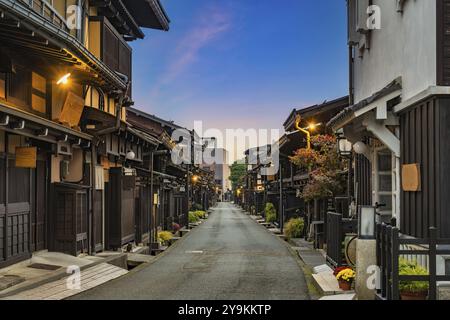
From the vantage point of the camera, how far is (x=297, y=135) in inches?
1303

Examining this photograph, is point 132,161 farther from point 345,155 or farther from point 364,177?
point 364,177

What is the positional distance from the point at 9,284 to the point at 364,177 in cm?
1060

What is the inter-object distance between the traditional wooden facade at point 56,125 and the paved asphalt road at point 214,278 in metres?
3.10

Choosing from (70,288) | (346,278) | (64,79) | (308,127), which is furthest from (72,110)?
(308,127)

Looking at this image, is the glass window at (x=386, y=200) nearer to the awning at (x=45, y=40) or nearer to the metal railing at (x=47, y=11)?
the awning at (x=45, y=40)

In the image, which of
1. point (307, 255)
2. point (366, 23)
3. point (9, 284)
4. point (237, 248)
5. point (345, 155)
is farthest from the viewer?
point (237, 248)

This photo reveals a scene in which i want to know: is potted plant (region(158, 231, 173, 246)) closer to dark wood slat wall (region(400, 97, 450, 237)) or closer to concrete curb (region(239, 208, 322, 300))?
concrete curb (region(239, 208, 322, 300))

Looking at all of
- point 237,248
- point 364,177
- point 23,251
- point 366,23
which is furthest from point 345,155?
point 23,251

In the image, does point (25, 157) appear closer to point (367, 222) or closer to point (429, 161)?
point (367, 222)

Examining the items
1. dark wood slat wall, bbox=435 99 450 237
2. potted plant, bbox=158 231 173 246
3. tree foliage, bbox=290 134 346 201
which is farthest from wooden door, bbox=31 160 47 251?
potted plant, bbox=158 231 173 246

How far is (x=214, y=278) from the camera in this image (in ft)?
53.2

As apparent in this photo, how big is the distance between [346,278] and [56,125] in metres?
9.01

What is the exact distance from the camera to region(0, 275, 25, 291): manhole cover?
1217 centimetres

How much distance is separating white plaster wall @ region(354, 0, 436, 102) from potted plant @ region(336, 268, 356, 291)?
3.87 m
